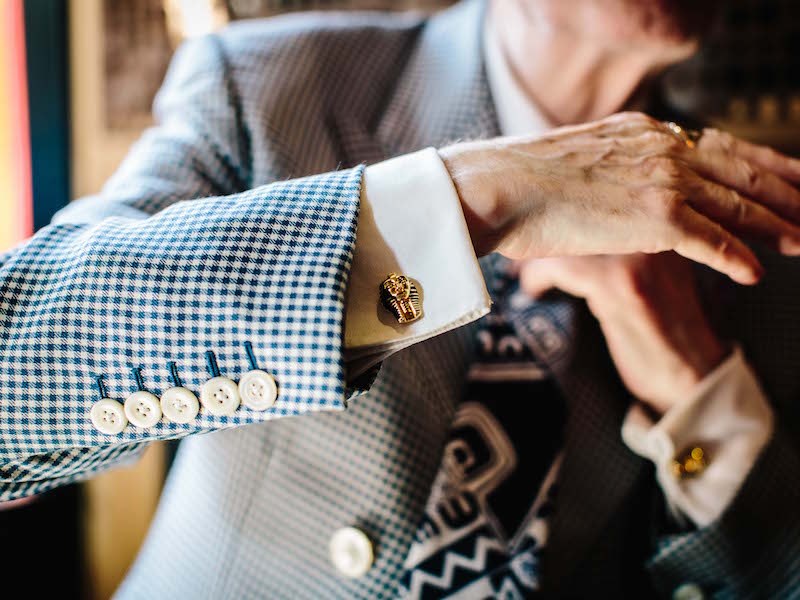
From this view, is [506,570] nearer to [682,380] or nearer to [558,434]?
[558,434]

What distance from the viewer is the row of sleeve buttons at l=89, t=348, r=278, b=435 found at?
43 cm

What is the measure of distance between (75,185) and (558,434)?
5.04ft

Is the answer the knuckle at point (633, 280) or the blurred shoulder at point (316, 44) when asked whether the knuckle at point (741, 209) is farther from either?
the blurred shoulder at point (316, 44)

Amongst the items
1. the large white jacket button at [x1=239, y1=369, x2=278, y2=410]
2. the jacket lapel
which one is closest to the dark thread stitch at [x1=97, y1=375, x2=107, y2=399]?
the large white jacket button at [x1=239, y1=369, x2=278, y2=410]

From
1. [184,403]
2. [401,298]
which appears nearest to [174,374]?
[184,403]

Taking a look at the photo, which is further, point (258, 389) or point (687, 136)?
point (687, 136)

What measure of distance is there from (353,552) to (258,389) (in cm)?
30

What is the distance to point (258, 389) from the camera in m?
0.43

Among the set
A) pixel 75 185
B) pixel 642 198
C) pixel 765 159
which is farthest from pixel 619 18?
pixel 75 185

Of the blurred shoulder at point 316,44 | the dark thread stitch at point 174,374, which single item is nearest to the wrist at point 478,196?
the dark thread stitch at point 174,374

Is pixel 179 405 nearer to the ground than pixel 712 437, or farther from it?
farther from it

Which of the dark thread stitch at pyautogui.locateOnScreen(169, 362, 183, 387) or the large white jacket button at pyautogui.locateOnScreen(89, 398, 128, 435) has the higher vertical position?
the dark thread stitch at pyautogui.locateOnScreen(169, 362, 183, 387)

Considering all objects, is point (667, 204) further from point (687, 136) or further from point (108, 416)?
point (108, 416)

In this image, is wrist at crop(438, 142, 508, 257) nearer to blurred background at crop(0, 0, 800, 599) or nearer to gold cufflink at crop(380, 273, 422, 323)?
gold cufflink at crop(380, 273, 422, 323)
